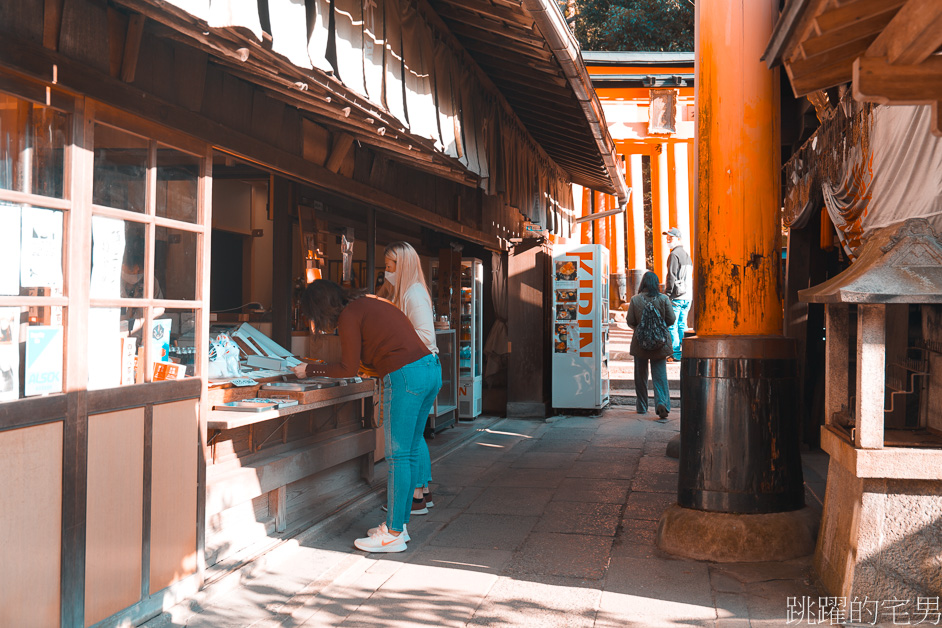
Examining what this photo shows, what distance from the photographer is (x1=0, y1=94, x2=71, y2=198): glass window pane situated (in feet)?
9.57

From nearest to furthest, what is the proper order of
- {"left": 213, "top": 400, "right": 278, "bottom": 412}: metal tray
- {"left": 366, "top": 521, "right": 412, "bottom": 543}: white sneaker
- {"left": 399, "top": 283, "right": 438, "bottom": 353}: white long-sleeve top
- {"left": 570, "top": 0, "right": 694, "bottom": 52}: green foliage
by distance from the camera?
{"left": 213, "top": 400, "right": 278, "bottom": 412}: metal tray → {"left": 366, "top": 521, "right": 412, "bottom": 543}: white sneaker → {"left": 399, "top": 283, "right": 438, "bottom": 353}: white long-sleeve top → {"left": 570, "top": 0, "right": 694, "bottom": 52}: green foliage

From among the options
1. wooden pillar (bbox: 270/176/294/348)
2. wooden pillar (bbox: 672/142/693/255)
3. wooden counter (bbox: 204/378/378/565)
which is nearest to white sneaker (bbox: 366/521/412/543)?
wooden counter (bbox: 204/378/378/565)

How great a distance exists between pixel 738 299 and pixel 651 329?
5.63 metres

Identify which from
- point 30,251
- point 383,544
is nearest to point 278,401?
point 383,544

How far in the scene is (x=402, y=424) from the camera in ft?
16.1

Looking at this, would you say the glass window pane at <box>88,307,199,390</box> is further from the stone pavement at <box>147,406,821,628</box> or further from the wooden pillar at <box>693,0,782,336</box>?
the wooden pillar at <box>693,0,782,336</box>

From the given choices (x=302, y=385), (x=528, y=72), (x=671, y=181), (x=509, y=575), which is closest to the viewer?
(x=509, y=575)

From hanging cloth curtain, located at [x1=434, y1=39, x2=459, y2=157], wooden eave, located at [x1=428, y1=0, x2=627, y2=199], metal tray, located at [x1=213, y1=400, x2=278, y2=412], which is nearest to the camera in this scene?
metal tray, located at [x1=213, y1=400, x2=278, y2=412]

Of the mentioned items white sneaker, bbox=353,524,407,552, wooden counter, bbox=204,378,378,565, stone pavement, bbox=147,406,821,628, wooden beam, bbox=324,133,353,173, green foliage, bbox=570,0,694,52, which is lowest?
stone pavement, bbox=147,406,821,628

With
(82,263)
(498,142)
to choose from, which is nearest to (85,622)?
(82,263)

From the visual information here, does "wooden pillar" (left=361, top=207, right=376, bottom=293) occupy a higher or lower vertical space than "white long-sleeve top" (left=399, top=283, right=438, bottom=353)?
higher

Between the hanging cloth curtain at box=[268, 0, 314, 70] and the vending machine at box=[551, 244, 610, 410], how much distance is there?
7852mm

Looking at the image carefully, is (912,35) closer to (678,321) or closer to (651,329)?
(651,329)

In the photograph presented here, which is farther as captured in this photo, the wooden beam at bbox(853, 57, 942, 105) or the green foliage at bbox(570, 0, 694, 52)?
the green foliage at bbox(570, 0, 694, 52)
